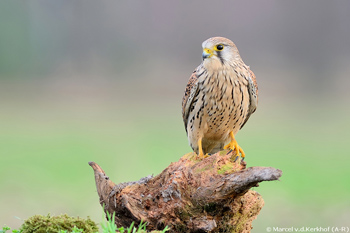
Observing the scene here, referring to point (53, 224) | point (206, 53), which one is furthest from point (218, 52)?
point (53, 224)

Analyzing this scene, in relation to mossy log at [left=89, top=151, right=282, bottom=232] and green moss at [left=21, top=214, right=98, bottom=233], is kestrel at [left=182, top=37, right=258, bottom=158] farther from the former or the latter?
green moss at [left=21, top=214, right=98, bottom=233]

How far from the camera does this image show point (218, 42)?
2967 mm

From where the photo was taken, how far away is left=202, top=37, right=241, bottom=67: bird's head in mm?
2951

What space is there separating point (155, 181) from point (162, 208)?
0.23 metres

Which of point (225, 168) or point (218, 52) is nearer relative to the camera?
point (225, 168)

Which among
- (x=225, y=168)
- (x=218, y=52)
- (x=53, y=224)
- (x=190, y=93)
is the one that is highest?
(x=218, y=52)

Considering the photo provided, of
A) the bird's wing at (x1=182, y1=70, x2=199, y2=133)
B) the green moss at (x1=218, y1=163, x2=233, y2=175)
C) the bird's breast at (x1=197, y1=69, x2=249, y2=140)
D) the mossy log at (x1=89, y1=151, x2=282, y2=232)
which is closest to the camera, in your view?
the mossy log at (x1=89, y1=151, x2=282, y2=232)

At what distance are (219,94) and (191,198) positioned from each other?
1.01 m

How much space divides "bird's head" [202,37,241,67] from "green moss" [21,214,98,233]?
137cm

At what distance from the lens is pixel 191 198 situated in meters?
2.33

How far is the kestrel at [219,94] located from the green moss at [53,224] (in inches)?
45.8

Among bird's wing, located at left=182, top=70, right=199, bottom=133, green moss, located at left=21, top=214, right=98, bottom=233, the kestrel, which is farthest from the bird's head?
green moss, located at left=21, top=214, right=98, bottom=233

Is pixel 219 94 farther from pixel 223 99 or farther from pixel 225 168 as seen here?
pixel 225 168

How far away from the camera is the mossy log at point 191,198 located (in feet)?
7.46
